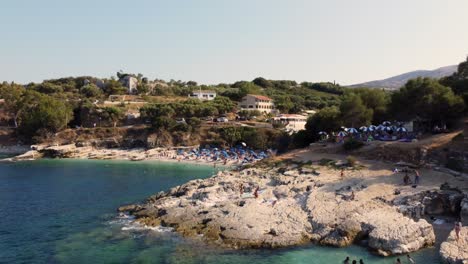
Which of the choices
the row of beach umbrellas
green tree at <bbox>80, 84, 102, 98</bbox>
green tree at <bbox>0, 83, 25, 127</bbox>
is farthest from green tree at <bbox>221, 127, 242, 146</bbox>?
green tree at <bbox>80, 84, 102, 98</bbox>

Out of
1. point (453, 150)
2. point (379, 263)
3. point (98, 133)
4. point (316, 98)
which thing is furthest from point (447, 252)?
point (316, 98)

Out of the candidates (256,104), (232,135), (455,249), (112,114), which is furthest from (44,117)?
(455,249)

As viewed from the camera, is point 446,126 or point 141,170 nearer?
point 446,126

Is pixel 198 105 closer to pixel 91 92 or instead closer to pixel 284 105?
pixel 284 105

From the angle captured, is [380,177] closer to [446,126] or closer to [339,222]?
[339,222]

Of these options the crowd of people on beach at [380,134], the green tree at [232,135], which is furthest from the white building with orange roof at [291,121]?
the crowd of people on beach at [380,134]

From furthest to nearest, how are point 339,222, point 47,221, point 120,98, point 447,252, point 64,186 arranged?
point 120,98, point 64,186, point 47,221, point 339,222, point 447,252

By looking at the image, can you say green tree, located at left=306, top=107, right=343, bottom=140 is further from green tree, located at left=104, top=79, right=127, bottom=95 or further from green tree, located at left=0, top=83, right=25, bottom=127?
green tree, located at left=104, top=79, right=127, bottom=95
